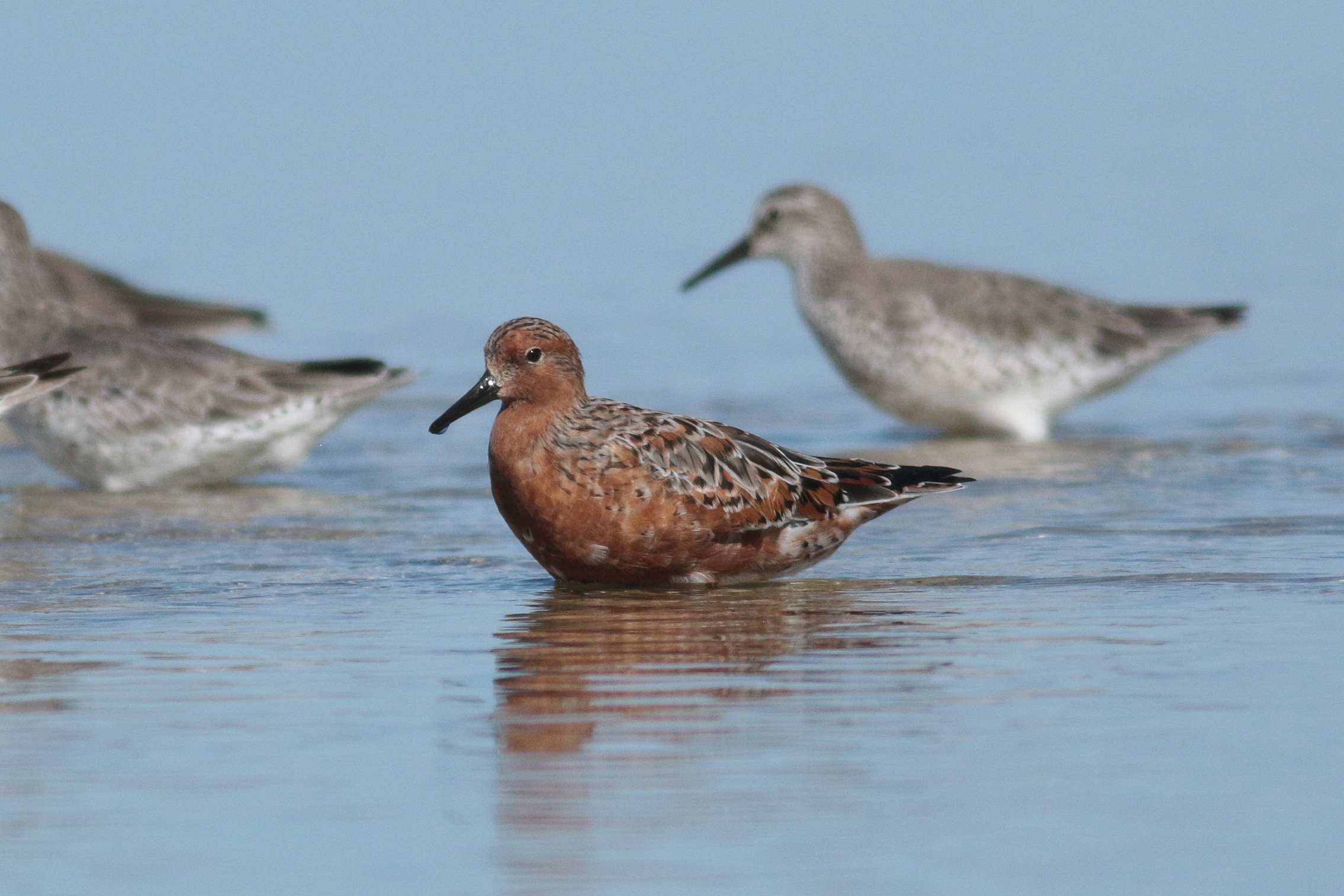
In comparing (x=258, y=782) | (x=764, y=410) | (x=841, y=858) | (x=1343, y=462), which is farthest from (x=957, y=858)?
(x=764, y=410)

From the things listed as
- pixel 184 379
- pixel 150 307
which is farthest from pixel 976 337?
pixel 150 307

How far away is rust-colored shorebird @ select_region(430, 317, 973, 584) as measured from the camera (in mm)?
7676

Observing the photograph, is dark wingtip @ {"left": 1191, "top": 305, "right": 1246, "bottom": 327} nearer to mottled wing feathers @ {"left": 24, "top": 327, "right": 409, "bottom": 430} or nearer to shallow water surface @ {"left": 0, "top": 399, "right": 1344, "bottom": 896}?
shallow water surface @ {"left": 0, "top": 399, "right": 1344, "bottom": 896}

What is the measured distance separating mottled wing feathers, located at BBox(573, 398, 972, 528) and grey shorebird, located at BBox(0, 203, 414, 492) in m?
4.05

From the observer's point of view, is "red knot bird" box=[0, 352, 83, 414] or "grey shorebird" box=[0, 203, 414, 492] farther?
"grey shorebird" box=[0, 203, 414, 492]

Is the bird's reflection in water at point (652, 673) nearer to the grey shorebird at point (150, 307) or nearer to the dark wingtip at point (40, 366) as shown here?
the dark wingtip at point (40, 366)

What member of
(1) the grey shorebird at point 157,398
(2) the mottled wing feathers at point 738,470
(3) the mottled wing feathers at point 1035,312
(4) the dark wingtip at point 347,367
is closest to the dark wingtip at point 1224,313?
(3) the mottled wing feathers at point 1035,312

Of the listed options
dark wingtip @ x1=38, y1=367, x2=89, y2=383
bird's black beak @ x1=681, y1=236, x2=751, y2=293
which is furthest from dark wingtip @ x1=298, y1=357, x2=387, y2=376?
bird's black beak @ x1=681, y1=236, x2=751, y2=293

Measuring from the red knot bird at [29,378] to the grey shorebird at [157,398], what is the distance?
6.32 feet

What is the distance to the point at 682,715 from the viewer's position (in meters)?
5.77

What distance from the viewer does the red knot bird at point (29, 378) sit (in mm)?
9164

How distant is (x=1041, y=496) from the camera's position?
1071 cm

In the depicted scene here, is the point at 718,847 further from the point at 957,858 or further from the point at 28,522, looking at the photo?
the point at 28,522

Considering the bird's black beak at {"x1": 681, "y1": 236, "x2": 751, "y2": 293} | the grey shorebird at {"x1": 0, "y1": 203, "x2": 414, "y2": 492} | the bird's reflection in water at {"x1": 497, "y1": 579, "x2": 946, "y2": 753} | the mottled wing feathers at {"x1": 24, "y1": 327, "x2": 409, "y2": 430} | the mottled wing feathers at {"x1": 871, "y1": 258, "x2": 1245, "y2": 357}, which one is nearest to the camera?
the bird's reflection in water at {"x1": 497, "y1": 579, "x2": 946, "y2": 753}
